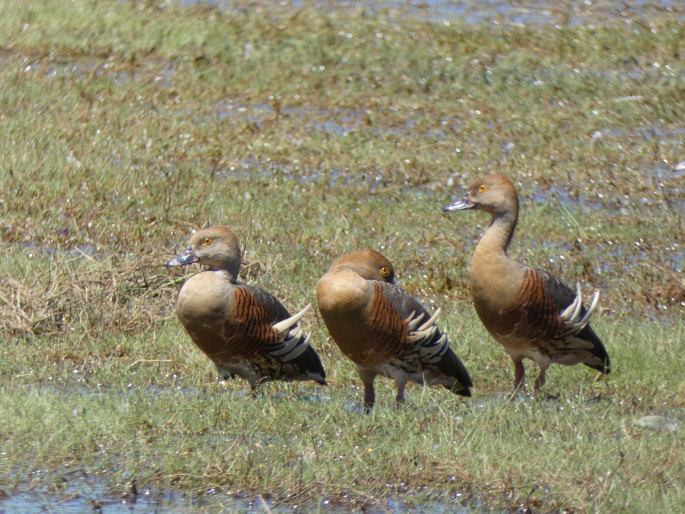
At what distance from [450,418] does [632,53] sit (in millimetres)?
10339

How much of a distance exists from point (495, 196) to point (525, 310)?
72 cm

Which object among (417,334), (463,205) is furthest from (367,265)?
(463,205)

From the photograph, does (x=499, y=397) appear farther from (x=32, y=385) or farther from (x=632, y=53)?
(x=632, y=53)

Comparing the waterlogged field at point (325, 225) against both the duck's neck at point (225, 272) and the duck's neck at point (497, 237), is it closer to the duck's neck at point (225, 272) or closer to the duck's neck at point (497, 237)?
the duck's neck at point (225, 272)

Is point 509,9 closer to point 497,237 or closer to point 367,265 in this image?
point 497,237

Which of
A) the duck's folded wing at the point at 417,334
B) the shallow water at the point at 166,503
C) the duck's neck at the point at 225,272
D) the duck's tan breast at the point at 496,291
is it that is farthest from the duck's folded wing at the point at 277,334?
the shallow water at the point at 166,503

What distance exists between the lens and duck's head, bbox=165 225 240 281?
8297 mm

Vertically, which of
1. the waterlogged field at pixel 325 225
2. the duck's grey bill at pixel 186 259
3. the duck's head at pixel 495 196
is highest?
the duck's head at pixel 495 196

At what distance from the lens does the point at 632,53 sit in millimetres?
16734

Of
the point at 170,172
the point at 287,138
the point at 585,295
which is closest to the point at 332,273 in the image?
the point at 585,295

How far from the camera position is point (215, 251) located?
326 inches

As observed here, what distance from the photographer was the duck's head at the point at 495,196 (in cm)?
877

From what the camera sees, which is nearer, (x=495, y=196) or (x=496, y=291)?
(x=496, y=291)

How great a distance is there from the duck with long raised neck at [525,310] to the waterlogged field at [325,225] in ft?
0.78
